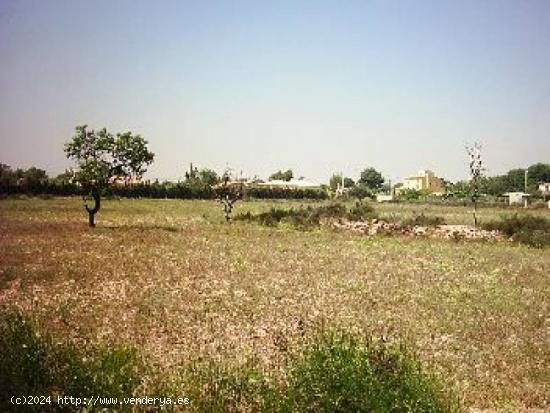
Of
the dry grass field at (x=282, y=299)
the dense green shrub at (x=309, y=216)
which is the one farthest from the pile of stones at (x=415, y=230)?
the dry grass field at (x=282, y=299)

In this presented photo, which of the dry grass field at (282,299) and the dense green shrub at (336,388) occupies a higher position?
the dense green shrub at (336,388)

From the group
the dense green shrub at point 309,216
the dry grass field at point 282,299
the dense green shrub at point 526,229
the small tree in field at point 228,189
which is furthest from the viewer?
the small tree in field at point 228,189

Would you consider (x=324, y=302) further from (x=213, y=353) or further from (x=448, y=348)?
(x=213, y=353)

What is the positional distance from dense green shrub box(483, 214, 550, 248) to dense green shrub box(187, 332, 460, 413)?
114ft

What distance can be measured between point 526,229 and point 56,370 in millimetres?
40703

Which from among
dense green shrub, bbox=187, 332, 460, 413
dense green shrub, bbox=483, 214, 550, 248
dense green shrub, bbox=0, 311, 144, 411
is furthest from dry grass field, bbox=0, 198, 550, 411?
dense green shrub, bbox=483, 214, 550, 248

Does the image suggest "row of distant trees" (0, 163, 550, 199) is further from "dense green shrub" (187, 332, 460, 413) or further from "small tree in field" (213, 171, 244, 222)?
"dense green shrub" (187, 332, 460, 413)

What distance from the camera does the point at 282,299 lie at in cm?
1548

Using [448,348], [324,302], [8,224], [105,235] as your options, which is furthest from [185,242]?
[448,348]

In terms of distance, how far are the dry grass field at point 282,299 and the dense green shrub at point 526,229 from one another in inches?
285

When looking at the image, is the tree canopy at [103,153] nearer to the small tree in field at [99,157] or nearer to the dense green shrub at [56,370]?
the small tree in field at [99,157]

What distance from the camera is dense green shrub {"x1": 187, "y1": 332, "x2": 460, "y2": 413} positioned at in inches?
242

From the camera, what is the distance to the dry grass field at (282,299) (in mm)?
9500

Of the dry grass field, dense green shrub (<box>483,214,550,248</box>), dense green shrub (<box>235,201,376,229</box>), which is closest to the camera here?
the dry grass field
